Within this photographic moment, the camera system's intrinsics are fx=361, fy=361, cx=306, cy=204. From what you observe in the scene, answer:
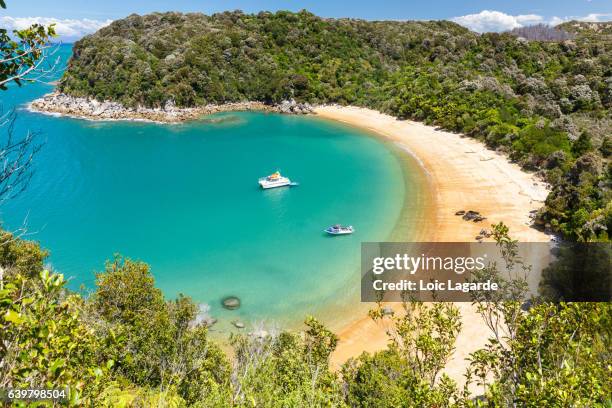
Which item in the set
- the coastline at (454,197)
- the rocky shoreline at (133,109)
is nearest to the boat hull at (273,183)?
the coastline at (454,197)

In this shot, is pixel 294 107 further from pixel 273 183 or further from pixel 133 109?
pixel 273 183

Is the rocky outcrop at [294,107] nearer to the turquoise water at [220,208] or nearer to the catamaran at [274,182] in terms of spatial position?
the turquoise water at [220,208]

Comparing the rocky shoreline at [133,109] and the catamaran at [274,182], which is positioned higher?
the rocky shoreline at [133,109]

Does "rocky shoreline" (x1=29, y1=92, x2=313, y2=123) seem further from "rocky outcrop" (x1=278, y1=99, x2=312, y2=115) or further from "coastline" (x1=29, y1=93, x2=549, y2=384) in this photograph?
"coastline" (x1=29, y1=93, x2=549, y2=384)

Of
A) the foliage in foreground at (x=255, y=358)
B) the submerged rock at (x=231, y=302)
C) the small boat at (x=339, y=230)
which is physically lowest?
the submerged rock at (x=231, y=302)

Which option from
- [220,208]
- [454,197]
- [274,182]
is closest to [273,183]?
[274,182]
